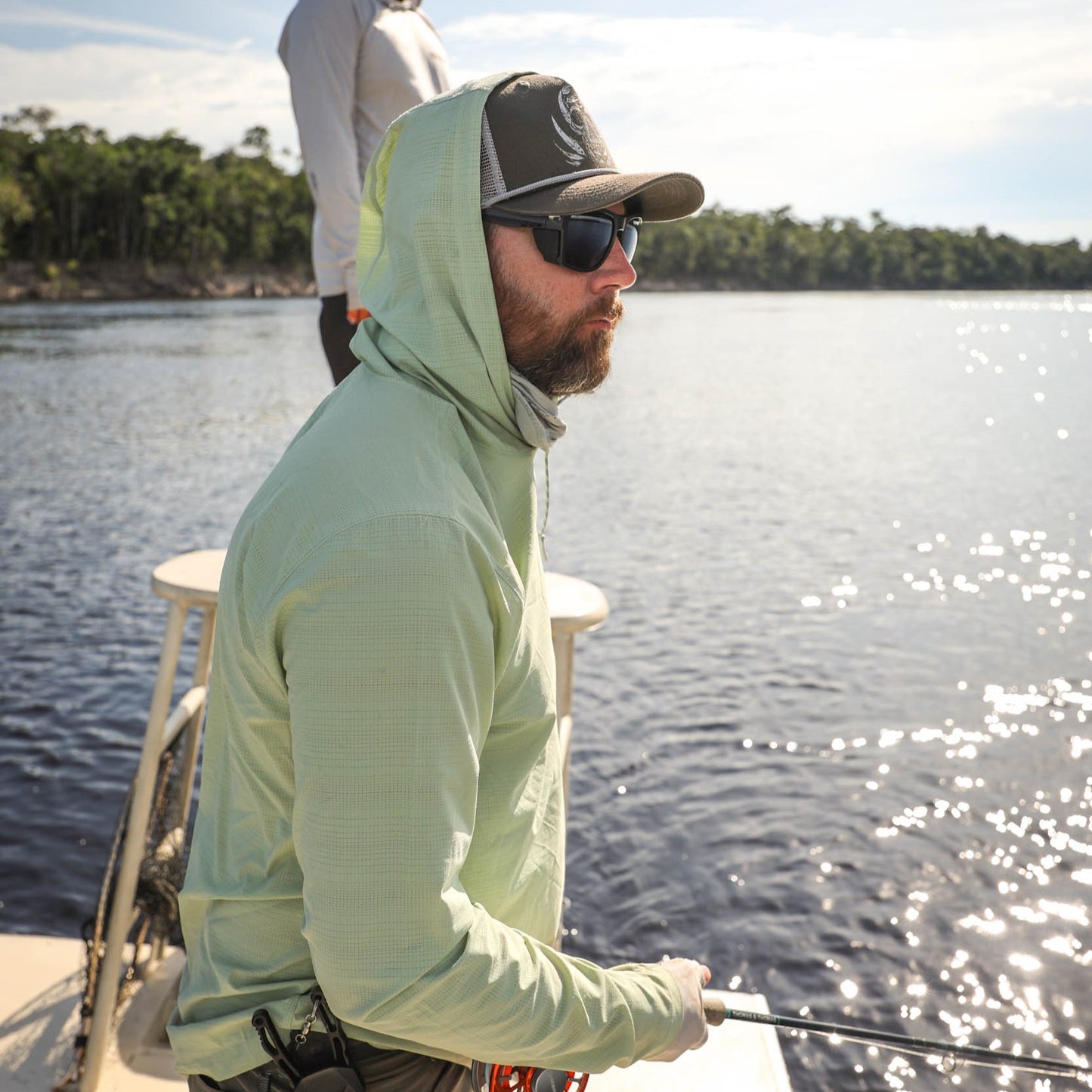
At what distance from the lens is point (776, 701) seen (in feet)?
30.1

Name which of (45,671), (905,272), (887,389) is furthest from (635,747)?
(905,272)

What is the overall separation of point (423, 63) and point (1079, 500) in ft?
57.3

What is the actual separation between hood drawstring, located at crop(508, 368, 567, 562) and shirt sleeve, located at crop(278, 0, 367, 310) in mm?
1859

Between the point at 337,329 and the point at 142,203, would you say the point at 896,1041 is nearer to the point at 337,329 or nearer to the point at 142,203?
the point at 337,329

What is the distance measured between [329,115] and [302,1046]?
2.76 m

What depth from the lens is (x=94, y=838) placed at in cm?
716

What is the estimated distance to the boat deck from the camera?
319cm

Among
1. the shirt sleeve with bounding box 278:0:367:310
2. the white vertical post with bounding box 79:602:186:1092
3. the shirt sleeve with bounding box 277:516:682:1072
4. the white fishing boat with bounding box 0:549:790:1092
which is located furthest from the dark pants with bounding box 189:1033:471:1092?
the shirt sleeve with bounding box 278:0:367:310

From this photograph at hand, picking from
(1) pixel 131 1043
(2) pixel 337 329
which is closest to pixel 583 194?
(2) pixel 337 329

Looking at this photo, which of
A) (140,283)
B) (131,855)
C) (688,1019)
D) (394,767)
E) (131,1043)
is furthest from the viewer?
(140,283)

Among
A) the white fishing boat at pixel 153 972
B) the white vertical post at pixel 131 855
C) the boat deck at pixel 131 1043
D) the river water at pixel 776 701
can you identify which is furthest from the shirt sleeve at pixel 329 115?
the river water at pixel 776 701

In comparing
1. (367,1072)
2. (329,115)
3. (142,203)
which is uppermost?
(142,203)

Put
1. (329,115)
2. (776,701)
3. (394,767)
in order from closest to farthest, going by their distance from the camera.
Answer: (394,767) < (329,115) < (776,701)

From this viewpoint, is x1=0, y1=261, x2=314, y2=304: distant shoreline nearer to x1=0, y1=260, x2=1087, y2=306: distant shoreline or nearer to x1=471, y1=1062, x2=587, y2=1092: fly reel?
x1=0, y1=260, x2=1087, y2=306: distant shoreline
